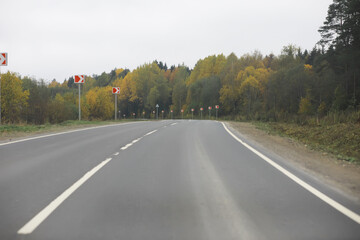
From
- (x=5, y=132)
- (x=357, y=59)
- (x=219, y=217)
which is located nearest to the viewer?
(x=219, y=217)

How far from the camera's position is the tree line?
3966 cm

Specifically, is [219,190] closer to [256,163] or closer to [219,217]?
[219,217]

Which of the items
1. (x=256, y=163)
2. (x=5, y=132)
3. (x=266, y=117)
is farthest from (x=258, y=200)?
(x=266, y=117)

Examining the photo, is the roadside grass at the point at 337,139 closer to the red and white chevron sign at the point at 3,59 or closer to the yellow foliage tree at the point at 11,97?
the red and white chevron sign at the point at 3,59

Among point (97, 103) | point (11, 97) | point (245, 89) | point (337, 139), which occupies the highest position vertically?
point (245, 89)

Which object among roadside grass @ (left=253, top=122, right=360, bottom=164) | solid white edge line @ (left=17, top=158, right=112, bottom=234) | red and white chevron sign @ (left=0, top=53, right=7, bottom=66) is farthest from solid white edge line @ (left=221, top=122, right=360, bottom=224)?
red and white chevron sign @ (left=0, top=53, right=7, bottom=66)

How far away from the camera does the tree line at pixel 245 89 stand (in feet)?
130

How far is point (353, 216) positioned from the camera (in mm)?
3936

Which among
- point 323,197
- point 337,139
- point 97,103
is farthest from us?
point 97,103

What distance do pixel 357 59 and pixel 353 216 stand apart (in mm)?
40230

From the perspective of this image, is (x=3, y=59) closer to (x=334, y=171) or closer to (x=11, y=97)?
(x=334, y=171)

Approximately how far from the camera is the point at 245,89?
7538 cm

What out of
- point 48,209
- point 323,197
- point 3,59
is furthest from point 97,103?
point 323,197

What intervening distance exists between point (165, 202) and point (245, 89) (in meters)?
73.3
